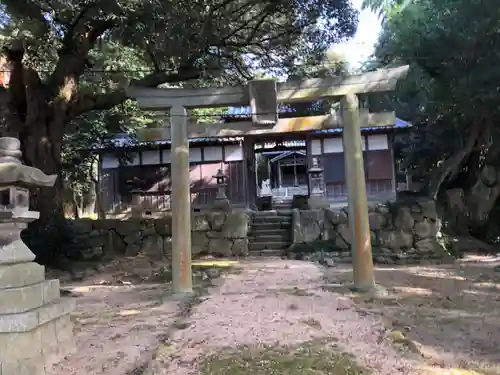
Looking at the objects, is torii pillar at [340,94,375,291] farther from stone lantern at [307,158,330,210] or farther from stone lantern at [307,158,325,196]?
stone lantern at [307,158,325,196]

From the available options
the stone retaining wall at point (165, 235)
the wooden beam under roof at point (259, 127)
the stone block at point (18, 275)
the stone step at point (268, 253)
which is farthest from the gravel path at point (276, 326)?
the stone retaining wall at point (165, 235)

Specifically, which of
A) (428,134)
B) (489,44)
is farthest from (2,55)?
(428,134)

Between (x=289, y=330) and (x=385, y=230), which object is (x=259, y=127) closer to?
(x=289, y=330)

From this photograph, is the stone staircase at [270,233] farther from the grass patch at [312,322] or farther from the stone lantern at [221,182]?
the grass patch at [312,322]

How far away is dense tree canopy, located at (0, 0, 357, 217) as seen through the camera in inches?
354

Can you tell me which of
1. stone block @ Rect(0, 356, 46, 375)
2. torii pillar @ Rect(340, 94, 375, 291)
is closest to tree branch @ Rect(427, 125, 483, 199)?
torii pillar @ Rect(340, 94, 375, 291)

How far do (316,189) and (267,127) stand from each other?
8.55 metres

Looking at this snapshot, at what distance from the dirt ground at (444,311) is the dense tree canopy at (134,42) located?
6.19 metres

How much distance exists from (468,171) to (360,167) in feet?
36.8

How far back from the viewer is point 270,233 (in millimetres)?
14133

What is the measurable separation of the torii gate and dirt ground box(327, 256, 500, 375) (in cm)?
98

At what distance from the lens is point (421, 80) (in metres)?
14.3

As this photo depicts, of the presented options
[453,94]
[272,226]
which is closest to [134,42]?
[272,226]

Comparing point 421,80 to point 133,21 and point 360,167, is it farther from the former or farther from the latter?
point 133,21
